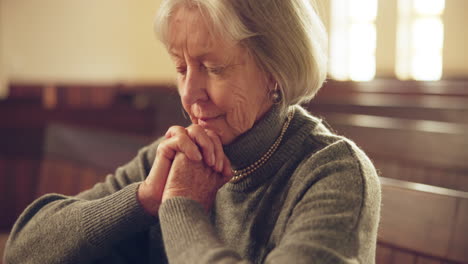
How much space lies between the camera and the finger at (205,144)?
3.70 feet

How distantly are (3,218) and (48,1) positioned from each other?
19.3 feet

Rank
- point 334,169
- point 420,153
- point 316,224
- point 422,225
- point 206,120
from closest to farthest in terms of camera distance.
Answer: point 316,224 → point 334,169 → point 206,120 → point 422,225 → point 420,153

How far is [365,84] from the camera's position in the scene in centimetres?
620

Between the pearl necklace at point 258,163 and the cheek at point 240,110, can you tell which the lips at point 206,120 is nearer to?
the cheek at point 240,110

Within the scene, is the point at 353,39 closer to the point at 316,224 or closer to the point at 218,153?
the point at 218,153

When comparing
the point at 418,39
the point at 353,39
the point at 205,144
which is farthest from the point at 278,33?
the point at 353,39

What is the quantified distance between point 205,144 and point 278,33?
12.0 inches

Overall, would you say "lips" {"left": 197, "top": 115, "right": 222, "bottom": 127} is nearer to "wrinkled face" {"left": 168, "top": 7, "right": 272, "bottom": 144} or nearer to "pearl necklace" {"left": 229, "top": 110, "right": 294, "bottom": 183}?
"wrinkled face" {"left": 168, "top": 7, "right": 272, "bottom": 144}

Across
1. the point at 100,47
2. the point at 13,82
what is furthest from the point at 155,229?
the point at 100,47

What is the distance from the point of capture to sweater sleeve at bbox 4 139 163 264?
1.20 m

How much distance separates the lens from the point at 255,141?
122 cm

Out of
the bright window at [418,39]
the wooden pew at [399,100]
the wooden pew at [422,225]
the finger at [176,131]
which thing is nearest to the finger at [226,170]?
the finger at [176,131]

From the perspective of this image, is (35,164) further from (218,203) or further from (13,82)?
(13,82)

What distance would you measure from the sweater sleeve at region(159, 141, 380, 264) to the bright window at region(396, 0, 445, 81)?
23.4 ft
